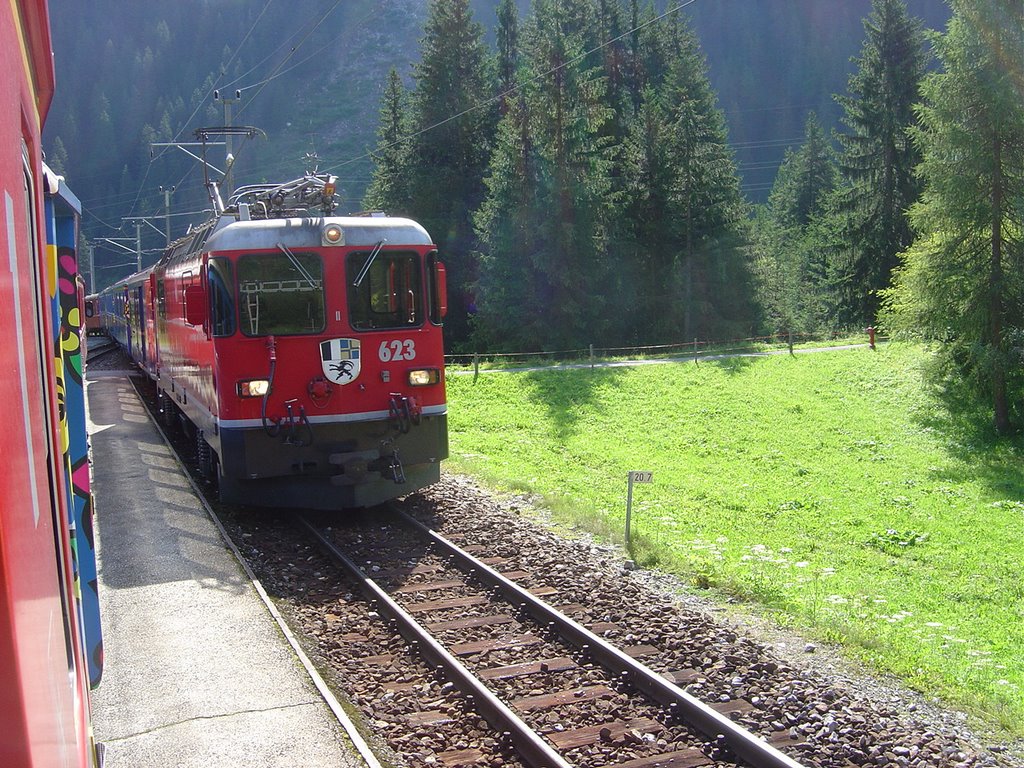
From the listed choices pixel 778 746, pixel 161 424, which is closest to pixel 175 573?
pixel 778 746

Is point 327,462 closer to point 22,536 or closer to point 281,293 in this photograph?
point 281,293

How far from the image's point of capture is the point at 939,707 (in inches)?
248

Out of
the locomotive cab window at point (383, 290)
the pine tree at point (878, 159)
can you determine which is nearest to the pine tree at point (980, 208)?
the locomotive cab window at point (383, 290)

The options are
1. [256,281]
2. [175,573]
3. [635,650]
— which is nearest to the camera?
[635,650]

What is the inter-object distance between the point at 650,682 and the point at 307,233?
6.67 meters

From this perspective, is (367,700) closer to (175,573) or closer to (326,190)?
(175,573)

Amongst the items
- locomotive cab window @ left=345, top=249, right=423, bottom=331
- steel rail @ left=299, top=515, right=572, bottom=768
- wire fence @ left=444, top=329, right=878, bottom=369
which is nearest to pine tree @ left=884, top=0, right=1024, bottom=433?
wire fence @ left=444, top=329, right=878, bottom=369

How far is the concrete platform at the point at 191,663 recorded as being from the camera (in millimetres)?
5797

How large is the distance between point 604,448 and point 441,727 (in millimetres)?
14118

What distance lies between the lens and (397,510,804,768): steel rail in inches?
216

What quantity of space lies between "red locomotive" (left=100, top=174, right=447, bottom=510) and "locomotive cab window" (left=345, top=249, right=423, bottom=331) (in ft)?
0.04

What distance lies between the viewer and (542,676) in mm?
6918

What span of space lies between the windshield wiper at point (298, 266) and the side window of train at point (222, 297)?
61cm

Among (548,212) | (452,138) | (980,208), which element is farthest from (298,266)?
(452,138)
